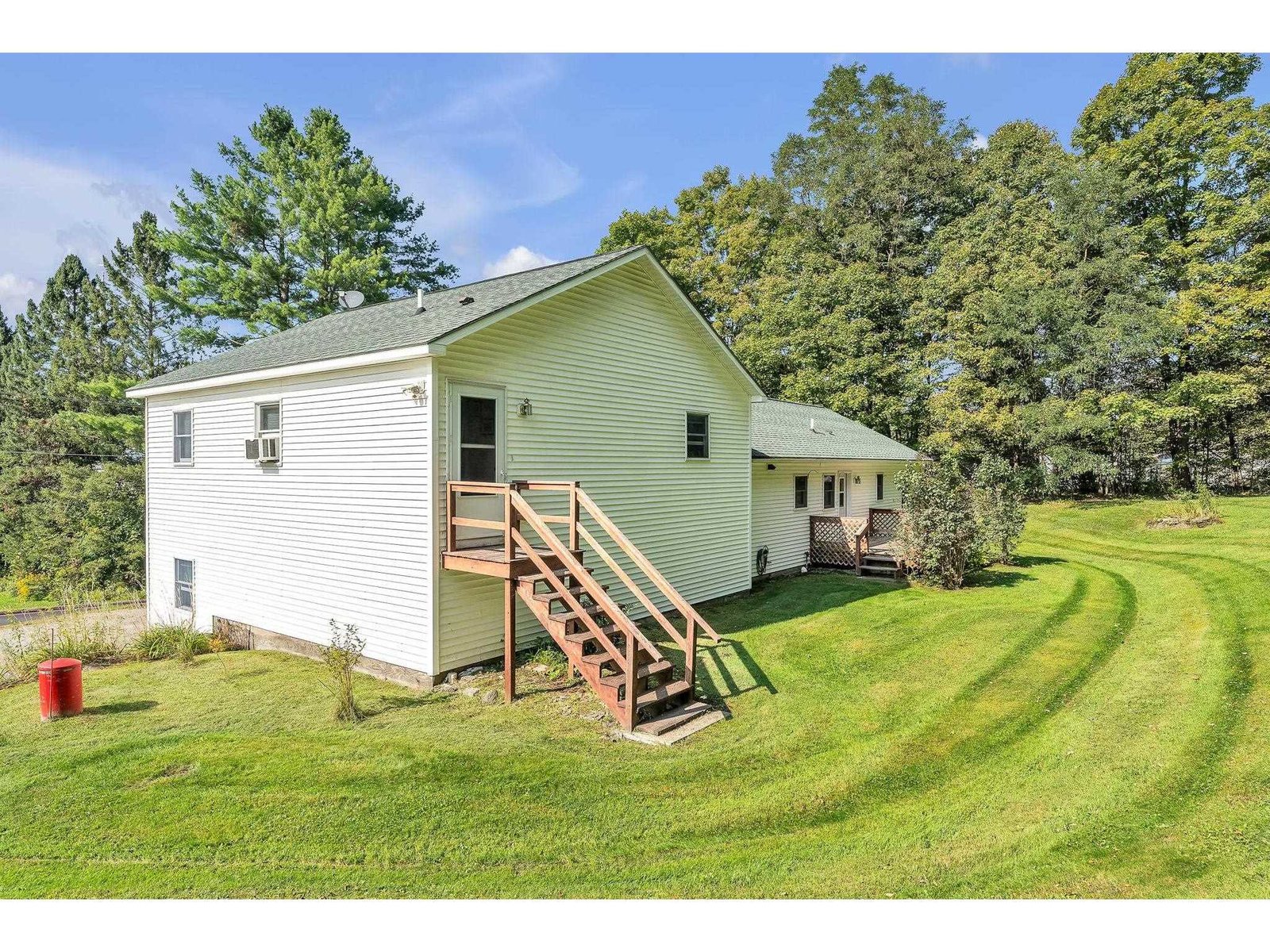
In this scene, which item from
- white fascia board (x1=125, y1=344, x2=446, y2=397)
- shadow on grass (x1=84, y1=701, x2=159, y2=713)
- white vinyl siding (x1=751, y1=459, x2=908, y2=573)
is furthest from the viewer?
white vinyl siding (x1=751, y1=459, x2=908, y2=573)

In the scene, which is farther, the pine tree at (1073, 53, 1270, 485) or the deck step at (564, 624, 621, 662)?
the pine tree at (1073, 53, 1270, 485)

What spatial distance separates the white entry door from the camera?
8484mm

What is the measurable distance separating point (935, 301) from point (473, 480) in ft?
86.8

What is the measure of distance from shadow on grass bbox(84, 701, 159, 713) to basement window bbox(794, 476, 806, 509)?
45.5 ft

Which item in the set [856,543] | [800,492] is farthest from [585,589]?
[800,492]

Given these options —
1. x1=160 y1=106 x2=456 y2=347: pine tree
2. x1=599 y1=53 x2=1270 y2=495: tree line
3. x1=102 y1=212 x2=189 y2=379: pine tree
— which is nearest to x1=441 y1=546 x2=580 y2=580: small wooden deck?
x1=160 y1=106 x2=456 y2=347: pine tree

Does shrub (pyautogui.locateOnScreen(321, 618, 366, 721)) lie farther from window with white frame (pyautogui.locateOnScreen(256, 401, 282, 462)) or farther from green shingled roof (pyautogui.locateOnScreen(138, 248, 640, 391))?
green shingled roof (pyautogui.locateOnScreen(138, 248, 640, 391))

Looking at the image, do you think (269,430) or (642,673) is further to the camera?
(269,430)

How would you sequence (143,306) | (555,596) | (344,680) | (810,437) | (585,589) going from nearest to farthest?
1. (344,680)
2. (585,589)
3. (555,596)
4. (810,437)
5. (143,306)

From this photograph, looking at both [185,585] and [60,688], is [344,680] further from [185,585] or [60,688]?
[185,585]

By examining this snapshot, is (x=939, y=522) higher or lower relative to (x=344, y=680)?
higher

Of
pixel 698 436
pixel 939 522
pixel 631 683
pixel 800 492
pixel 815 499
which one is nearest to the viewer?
pixel 631 683

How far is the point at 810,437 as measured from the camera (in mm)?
18391

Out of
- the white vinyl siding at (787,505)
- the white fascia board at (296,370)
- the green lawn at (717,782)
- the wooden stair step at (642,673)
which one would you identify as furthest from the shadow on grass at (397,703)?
the white vinyl siding at (787,505)
